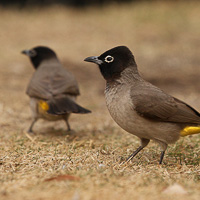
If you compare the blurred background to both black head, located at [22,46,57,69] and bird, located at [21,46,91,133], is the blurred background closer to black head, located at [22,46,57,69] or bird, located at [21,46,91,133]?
bird, located at [21,46,91,133]

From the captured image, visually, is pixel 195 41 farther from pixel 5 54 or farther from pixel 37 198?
pixel 37 198

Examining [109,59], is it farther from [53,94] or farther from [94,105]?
[94,105]

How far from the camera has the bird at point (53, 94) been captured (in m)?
5.74

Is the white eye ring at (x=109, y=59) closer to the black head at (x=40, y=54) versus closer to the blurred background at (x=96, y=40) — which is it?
the blurred background at (x=96, y=40)

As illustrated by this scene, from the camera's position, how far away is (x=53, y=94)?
19.5 feet

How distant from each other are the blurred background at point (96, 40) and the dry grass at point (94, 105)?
0.10 feet

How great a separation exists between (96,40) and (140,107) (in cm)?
921

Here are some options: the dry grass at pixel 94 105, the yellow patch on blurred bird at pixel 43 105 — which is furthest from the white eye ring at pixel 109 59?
the yellow patch on blurred bird at pixel 43 105

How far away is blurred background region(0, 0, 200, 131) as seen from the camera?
9429 mm

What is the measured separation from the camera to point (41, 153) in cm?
463

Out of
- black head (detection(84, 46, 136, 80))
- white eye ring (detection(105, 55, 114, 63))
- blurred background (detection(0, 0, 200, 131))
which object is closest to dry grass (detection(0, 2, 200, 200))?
blurred background (detection(0, 0, 200, 131))

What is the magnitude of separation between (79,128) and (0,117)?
150cm

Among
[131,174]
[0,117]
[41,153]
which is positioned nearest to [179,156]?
[131,174]

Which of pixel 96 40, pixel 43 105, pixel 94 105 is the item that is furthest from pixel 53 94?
pixel 96 40
